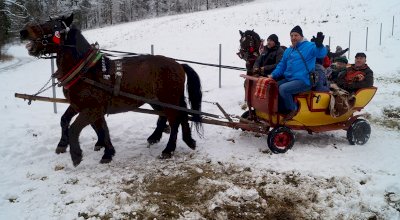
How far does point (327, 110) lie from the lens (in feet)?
18.7

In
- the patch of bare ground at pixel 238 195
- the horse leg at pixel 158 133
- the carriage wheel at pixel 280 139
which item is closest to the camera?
the patch of bare ground at pixel 238 195

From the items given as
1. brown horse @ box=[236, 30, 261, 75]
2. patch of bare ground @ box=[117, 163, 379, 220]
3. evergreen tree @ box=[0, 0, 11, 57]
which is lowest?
patch of bare ground @ box=[117, 163, 379, 220]

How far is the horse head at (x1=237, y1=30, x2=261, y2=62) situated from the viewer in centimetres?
732

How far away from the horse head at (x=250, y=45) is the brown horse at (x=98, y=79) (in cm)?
227

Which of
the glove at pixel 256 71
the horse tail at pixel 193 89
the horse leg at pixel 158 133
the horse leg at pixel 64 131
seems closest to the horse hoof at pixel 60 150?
the horse leg at pixel 64 131

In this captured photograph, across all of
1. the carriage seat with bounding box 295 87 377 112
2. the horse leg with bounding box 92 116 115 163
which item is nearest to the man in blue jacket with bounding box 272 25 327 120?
the carriage seat with bounding box 295 87 377 112

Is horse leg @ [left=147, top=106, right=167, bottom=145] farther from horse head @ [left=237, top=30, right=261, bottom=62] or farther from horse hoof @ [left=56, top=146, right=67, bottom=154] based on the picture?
horse head @ [left=237, top=30, right=261, bottom=62]

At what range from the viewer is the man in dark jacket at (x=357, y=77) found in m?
5.95

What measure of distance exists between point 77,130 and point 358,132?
4476 millimetres

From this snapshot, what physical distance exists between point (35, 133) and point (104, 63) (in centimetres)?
234

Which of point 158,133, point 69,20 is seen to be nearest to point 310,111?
point 158,133

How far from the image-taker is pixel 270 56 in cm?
664

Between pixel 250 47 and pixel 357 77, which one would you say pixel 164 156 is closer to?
pixel 250 47

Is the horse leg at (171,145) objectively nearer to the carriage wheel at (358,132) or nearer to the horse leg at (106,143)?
the horse leg at (106,143)
